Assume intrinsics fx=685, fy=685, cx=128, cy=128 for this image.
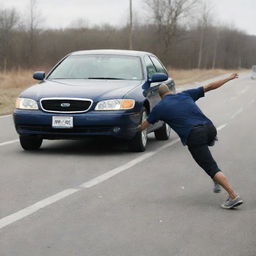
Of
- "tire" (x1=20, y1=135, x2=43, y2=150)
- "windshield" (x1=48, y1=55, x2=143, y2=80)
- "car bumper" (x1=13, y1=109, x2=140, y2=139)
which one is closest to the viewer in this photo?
"car bumper" (x1=13, y1=109, x2=140, y2=139)

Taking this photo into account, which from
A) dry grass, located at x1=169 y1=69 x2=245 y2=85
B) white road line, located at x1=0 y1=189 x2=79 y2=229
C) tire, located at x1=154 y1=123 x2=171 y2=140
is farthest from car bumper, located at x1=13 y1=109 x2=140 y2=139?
dry grass, located at x1=169 y1=69 x2=245 y2=85

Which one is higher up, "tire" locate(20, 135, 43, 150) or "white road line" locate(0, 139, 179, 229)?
"white road line" locate(0, 139, 179, 229)

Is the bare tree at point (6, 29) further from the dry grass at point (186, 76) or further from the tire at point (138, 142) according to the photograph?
the tire at point (138, 142)

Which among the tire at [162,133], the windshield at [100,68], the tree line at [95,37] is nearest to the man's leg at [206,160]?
the windshield at [100,68]

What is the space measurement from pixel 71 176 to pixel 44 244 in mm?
3099

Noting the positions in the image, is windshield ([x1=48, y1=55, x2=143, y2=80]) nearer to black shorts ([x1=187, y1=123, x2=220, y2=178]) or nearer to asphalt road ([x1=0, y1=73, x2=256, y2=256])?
asphalt road ([x1=0, y1=73, x2=256, y2=256])

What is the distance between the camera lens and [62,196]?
687 cm

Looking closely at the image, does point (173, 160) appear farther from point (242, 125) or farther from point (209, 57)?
point (209, 57)

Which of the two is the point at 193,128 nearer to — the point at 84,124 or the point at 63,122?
the point at 84,124

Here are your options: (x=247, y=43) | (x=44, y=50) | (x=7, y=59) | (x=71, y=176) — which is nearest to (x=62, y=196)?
(x=71, y=176)

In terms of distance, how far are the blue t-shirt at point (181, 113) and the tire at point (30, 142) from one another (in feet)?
12.6

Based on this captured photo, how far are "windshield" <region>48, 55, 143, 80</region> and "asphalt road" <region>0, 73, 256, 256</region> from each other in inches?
44.9

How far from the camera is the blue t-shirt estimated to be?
6.67 meters

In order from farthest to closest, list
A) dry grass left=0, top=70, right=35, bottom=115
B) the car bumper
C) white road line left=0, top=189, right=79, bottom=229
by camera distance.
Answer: dry grass left=0, top=70, right=35, bottom=115, the car bumper, white road line left=0, top=189, right=79, bottom=229
